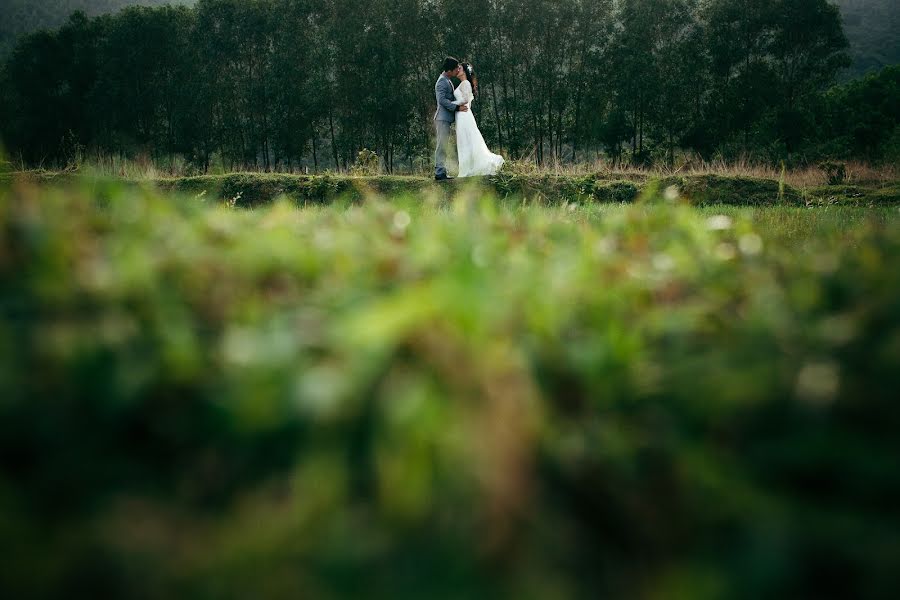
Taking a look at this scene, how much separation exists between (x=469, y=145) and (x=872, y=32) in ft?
212

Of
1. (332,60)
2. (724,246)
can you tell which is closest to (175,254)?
(724,246)

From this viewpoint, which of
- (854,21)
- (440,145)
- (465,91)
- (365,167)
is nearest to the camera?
(465,91)

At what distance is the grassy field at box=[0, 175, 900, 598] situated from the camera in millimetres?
Answer: 625

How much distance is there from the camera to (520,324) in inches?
41.0

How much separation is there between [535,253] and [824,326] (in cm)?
75

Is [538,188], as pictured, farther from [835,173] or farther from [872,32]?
[872,32]

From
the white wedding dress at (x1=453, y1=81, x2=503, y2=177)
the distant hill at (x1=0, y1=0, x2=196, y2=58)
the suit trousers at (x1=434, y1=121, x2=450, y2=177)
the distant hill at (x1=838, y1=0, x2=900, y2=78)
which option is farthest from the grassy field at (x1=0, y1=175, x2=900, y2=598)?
the distant hill at (x1=838, y1=0, x2=900, y2=78)

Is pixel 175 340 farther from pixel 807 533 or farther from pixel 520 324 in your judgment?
pixel 807 533

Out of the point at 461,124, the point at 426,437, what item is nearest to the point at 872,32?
the point at 461,124

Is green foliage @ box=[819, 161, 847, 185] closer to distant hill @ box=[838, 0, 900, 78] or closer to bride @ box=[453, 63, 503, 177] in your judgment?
bride @ box=[453, 63, 503, 177]

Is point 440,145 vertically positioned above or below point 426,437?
above

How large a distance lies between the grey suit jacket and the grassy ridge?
1761 millimetres

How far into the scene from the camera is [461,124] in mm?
13867

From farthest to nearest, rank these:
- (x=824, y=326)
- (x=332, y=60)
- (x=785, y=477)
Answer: (x=332, y=60) < (x=824, y=326) < (x=785, y=477)
